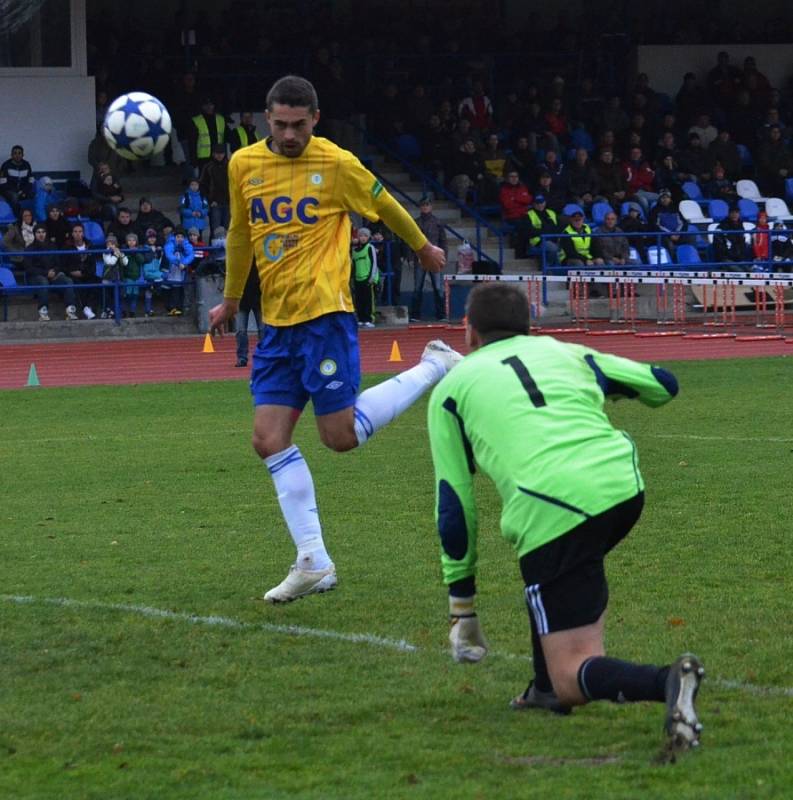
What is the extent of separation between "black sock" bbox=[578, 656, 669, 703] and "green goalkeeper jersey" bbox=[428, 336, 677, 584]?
38 cm

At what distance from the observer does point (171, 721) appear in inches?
205

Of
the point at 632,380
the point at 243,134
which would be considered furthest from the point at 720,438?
the point at 243,134

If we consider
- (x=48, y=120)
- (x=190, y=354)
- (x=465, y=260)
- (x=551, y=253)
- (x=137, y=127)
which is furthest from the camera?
(x=48, y=120)

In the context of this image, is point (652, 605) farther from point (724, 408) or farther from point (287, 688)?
point (724, 408)

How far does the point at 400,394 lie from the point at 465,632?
212cm

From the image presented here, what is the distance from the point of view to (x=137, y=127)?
1472cm

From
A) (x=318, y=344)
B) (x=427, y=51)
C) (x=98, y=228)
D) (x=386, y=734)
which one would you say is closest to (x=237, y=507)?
A: (x=318, y=344)

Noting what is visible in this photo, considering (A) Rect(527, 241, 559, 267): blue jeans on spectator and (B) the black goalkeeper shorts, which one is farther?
(A) Rect(527, 241, 559, 267): blue jeans on spectator

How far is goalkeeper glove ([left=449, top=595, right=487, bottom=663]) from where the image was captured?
4.99 m

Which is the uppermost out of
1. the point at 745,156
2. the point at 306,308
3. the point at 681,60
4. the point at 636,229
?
the point at 681,60

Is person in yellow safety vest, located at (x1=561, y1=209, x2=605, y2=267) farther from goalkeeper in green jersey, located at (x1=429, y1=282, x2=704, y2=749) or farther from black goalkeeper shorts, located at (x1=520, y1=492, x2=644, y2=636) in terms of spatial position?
black goalkeeper shorts, located at (x1=520, y1=492, x2=644, y2=636)

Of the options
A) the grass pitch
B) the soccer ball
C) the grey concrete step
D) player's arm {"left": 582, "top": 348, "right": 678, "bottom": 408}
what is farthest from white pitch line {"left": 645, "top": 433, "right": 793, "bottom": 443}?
the grey concrete step

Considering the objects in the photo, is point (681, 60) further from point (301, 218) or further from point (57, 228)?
point (301, 218)

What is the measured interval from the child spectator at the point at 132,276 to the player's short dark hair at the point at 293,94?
767 inches
